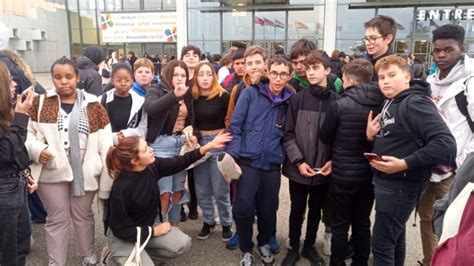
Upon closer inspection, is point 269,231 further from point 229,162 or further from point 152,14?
point 152,14

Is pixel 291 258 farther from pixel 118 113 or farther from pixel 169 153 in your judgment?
pixel 118 113

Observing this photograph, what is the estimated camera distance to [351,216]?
9.70 ft

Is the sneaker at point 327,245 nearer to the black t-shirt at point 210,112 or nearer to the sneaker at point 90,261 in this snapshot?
the black t-shirt at point 210,112

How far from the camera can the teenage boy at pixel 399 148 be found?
7.51 ft

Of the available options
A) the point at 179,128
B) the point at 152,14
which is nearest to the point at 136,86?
the point at 179,128

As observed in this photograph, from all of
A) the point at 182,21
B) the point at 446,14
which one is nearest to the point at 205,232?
the point at 182,21

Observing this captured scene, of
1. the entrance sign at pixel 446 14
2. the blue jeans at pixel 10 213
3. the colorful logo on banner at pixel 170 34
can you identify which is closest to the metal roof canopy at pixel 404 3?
the entrance sign at pixel 446 14

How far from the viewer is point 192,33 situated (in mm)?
18328

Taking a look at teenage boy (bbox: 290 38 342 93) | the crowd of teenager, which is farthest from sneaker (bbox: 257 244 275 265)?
teenage boy (bbox: 290 38 342 93)

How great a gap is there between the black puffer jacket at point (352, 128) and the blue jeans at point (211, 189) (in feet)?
4.08

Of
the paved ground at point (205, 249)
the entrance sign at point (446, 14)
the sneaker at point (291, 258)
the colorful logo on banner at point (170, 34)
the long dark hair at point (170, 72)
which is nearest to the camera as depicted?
the sneaker at point (291, 258)

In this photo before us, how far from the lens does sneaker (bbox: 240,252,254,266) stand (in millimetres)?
3213

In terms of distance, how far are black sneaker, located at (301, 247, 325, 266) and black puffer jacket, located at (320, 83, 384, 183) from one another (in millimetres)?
884

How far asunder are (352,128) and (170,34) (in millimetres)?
19329
